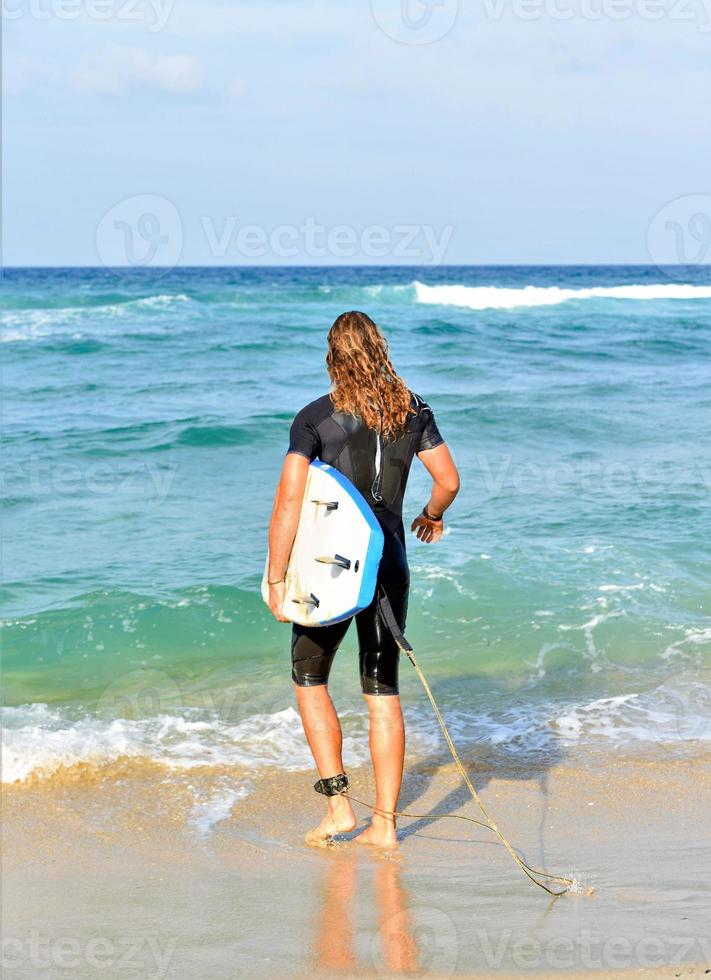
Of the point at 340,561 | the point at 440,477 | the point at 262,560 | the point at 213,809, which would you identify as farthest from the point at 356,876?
the point at 262,560

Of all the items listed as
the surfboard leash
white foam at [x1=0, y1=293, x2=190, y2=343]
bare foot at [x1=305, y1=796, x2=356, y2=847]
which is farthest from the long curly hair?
white foam at [x1=0, y1=293, x2=190, y2=343]

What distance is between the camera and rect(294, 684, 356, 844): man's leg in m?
3.96

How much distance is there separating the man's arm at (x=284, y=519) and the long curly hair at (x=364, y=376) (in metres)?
0.26

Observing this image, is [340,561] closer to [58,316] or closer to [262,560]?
[262,560]

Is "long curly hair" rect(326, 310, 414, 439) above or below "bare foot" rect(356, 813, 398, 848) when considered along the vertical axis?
above

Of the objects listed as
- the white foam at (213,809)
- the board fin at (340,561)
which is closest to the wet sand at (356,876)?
the white foam at (213,809)

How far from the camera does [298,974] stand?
3.02 metres

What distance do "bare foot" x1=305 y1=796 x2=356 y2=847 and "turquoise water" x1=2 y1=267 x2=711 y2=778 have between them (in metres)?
0.84

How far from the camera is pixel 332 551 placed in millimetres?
3711

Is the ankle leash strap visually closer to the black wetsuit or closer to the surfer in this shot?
the surfer

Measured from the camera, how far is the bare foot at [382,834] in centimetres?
398

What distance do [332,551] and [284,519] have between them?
21 cm

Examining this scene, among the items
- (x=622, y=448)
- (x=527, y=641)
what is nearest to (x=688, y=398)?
(x=622, y=448)

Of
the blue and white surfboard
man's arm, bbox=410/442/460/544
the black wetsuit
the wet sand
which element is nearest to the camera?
the wet sand
